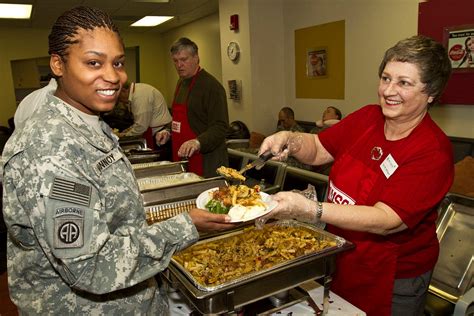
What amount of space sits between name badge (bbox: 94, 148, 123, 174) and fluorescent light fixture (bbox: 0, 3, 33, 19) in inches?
218

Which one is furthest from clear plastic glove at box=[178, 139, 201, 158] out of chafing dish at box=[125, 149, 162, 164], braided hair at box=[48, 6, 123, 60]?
braided hair at box=[48, 6, 123, 60]

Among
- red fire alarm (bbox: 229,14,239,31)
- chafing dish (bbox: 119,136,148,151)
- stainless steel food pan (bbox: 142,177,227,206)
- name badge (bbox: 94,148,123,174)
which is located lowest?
stainless steel food pan (bbox: 142,177,227,206)

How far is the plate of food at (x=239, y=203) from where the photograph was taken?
1155mm

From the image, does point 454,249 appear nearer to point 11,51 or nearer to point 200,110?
point 200,110

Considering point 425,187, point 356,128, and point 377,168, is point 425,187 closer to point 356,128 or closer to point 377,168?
point 377,168

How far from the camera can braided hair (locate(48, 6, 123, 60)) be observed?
0.81 metres

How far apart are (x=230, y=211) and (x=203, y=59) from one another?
262 inches

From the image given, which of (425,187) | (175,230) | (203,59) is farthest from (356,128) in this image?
(203,59)

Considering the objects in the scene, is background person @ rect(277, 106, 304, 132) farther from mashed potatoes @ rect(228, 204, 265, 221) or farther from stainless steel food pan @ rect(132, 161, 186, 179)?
mashed potatoes @ rect(228, 204, 265, 221)

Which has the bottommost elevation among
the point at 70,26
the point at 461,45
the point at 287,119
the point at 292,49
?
the point at 287,119

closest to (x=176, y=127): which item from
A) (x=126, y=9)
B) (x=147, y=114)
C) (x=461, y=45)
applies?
(x=147, y=114)

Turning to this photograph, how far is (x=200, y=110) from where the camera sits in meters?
2.66

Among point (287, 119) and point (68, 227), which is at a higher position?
point (68, 227)

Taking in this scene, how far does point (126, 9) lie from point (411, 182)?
19.0 feet
